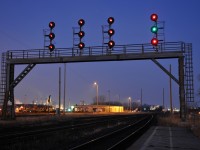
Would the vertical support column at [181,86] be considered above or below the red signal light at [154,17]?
below

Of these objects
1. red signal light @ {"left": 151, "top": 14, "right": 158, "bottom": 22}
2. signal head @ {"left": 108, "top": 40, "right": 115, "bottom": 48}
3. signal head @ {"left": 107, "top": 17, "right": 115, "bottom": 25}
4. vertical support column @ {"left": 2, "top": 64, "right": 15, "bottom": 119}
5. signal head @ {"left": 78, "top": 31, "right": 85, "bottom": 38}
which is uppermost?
signal head @ {"left": 107, "top": 17, "right": 115, "bottom": 25}

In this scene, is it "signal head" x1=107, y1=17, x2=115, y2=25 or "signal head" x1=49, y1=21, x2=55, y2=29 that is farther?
"signal head" x1=49, y1=21, x2=55, y2=29

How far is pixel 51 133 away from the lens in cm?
2316

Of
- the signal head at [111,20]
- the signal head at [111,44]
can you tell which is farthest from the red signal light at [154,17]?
the signal head at [111,44]

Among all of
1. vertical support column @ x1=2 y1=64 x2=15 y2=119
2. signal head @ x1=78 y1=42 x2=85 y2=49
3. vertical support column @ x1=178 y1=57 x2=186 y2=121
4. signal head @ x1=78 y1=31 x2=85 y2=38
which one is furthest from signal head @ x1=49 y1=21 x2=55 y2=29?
vertical support column @ x1=178 y1=57 x2=186 y2=121

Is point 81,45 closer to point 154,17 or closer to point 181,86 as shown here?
point 154,17

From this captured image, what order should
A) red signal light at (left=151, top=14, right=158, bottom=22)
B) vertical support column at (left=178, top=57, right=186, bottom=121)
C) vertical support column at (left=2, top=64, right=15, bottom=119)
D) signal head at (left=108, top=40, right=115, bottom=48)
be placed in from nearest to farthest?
1. red signal light at (left=151, top=14, right=158, bottom=22)
2. signal head at (left=108, top=40, right=115, bottom=48)
3. vertical support column at (left=178, top=57, right=186, bottom=121)
4. vertical support column at (left=2, top=64, right=15, bottom=119)

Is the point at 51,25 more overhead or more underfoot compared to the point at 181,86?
more overhead

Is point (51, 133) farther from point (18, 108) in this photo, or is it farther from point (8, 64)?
point (18, 108)

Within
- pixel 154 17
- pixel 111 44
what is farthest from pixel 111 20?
pixel 154 17

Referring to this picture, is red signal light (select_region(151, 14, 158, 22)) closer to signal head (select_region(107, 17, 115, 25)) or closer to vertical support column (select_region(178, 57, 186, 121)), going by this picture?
signal head (select_region(107, 17, 115, 25))

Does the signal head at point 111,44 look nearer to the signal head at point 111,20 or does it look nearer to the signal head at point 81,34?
the signal head at point 111,20

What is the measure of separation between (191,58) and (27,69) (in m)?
15.6

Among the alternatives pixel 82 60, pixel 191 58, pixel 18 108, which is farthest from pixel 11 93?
pixel 18 108
